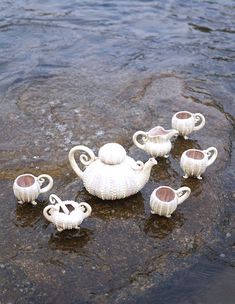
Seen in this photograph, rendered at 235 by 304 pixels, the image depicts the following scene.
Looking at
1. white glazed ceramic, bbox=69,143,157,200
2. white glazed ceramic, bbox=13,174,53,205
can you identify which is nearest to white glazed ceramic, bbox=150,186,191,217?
white glazed ceramic, bbox=69,143,157,200

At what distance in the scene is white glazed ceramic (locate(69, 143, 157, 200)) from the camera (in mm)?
4762

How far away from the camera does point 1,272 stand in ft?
14.0

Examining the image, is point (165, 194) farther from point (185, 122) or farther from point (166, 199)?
point (185, 122)

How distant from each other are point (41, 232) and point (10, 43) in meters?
5.50

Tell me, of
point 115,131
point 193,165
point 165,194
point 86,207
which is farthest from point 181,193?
point 115,131

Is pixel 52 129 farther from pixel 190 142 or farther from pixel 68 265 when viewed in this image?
pixel 68 265

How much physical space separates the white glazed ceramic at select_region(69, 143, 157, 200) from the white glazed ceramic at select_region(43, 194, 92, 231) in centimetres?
35

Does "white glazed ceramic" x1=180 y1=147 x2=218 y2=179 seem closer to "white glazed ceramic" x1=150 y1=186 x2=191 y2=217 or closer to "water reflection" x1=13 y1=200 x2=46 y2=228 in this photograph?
"white glazed ceramic" x1=150 y1=186 x2=191 y2=217

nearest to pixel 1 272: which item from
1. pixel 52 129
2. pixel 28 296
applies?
pixel 28 296

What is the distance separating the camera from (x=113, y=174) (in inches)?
187

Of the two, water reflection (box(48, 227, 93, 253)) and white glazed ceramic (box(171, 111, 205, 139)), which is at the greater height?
white glazed ceramic (box(171, 111, 205, 139))

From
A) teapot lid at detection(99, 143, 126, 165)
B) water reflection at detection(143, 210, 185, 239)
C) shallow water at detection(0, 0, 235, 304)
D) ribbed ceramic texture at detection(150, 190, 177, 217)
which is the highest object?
teapot lid at detection(99, 143, 126, 165)

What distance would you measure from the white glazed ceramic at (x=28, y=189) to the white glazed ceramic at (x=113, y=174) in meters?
0.46

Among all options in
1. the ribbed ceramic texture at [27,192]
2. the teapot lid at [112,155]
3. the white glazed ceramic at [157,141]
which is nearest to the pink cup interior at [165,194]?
the teapot lid at [112,155]
